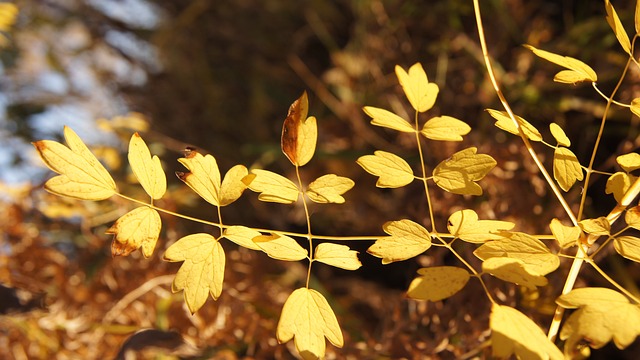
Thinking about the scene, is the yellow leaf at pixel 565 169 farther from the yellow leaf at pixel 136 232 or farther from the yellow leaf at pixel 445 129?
the yellow leaf at pixel 136 232

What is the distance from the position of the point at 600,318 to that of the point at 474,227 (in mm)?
81

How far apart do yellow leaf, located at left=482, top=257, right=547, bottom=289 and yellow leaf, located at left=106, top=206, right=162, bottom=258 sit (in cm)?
18

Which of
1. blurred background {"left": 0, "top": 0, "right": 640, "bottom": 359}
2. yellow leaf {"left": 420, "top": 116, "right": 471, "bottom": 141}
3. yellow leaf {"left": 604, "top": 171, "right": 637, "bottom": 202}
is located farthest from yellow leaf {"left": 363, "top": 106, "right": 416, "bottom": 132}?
Answer: blurred background {"left": 0, "top": 0, "right": 640, "bottom": 359}

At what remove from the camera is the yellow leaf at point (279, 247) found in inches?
12.3

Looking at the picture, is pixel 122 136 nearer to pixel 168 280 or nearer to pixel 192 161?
pixel 168 280

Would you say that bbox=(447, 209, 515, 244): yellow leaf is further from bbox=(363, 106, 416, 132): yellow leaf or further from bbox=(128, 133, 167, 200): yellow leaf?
bbox=(128, 133, 167, 200): yellow leaf

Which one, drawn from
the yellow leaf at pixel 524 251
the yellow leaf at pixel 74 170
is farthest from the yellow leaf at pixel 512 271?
the yellow leaf at pixel 74 170

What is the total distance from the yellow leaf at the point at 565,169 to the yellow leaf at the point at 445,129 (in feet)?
0.18

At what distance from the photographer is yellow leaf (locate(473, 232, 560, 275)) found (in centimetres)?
29

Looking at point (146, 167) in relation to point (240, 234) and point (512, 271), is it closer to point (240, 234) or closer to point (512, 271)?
point (240, 234)

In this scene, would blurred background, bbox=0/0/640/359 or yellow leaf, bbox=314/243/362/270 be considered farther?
blurred background, bbox=0/0/640/359

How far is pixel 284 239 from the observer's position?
12.7 inches

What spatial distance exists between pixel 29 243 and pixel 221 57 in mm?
540

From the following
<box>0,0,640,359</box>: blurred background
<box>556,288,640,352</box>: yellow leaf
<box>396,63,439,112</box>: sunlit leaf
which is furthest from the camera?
<box>0,0,640,359</box>: blurred background
